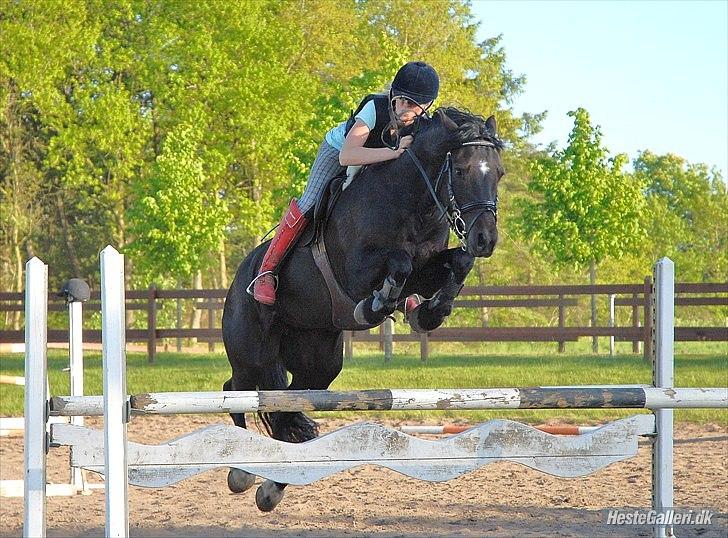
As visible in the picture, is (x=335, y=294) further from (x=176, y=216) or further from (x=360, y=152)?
(x=176, y=216)

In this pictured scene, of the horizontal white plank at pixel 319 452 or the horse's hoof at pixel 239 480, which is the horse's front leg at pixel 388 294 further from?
the horse's hoof at pixel 239 480

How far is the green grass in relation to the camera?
419 inches

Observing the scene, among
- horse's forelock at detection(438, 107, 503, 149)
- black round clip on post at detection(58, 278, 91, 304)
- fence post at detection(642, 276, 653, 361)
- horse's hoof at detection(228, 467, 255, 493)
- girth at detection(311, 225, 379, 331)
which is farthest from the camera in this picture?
fence post at detection(642, 276, 653, 361)

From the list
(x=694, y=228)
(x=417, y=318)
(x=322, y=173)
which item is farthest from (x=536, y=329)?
Result: (x=694, y=228)

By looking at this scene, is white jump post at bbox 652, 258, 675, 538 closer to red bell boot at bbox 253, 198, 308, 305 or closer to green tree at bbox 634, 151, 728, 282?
red bell boot at bbox 253, 198, 308, 305

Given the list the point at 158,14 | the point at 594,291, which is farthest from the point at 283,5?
the point at 594,291

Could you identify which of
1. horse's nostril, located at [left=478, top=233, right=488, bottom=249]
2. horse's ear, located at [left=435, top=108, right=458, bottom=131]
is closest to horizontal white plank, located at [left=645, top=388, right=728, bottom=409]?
horse's nostril, located at [left=478, top=233, right=488, bottom=249]

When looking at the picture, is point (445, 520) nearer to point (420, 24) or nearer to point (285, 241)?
point (285, 241)

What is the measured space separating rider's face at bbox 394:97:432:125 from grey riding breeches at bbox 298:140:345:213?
0.42 metres

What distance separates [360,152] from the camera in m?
4.52

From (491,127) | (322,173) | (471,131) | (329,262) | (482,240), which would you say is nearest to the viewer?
(482,240)

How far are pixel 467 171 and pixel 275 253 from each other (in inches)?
48.7

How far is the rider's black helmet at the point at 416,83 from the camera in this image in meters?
4.58

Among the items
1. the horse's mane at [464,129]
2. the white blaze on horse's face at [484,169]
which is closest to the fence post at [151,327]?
the horse's mane at [464,129]
